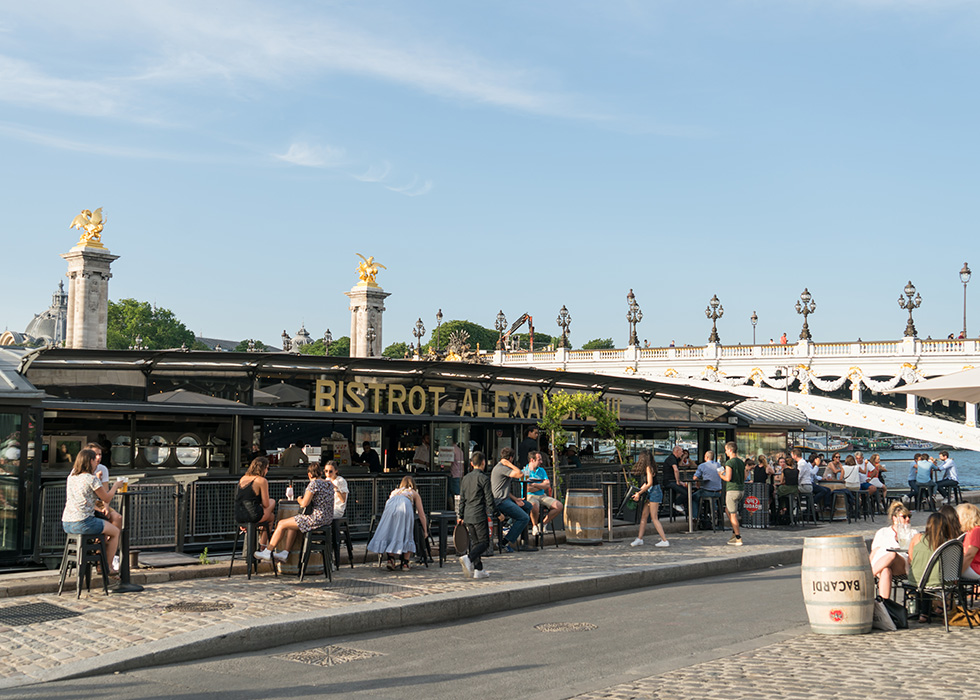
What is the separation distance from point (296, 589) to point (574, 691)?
5227 millimetres

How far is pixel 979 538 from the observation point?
32.7ft

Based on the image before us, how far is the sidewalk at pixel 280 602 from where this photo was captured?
8602 mm

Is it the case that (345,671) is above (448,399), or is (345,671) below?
below

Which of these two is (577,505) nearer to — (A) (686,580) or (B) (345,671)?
(A) (686,580)

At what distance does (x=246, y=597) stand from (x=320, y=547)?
1619 millimetres

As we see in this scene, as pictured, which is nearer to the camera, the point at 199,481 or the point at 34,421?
Answer: the point at 34,421

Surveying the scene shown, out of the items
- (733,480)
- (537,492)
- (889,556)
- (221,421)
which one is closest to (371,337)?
(221,421)

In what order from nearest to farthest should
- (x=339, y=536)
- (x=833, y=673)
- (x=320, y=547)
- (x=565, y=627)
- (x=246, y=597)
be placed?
(x=833, y=673), (x=565, y=627), (x=246, y=597), (x=320, y=547), (x=339, y=536)

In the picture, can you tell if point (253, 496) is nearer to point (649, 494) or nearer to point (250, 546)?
point (250, 546)

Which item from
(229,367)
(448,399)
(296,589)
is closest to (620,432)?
(448,399)

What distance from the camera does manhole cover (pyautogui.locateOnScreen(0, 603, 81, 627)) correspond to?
9.90 m

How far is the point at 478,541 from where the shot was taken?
12.9m

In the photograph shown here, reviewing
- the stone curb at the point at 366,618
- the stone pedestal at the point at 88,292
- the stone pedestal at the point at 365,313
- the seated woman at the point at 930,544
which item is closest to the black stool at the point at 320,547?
the stone curb at the point at 366,618

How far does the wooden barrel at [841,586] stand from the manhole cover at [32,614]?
7.31m
